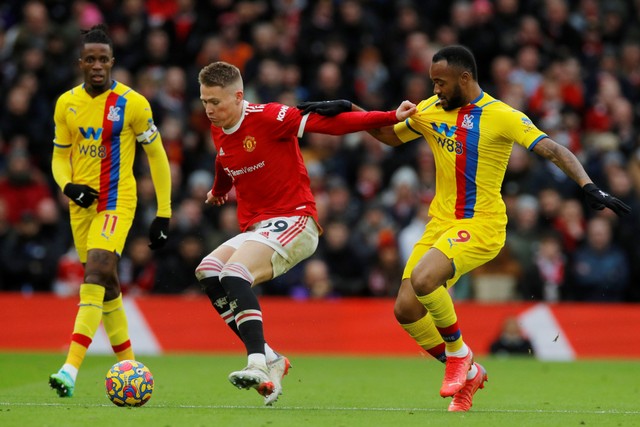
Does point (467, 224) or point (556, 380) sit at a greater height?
point (467, 224)

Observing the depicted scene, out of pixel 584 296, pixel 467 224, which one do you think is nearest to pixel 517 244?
pixel 584 296

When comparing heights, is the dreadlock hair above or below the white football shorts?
above

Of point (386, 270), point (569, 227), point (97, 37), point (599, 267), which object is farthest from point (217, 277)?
point (569, 227)

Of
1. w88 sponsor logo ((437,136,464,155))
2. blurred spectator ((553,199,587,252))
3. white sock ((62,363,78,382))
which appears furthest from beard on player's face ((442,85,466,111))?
blurred spectator ((553,199,587,252))

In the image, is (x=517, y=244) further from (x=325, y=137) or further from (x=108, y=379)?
(x=108, y=379)

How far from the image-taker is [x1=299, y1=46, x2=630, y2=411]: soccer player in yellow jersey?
9.48m

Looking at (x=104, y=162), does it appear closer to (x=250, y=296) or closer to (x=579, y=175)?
(x=250, y=296)

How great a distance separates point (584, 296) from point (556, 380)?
3.95 metres

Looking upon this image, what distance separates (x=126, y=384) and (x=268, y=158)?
6.78ft

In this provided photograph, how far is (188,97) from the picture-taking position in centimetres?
1914

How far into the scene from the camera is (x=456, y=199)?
982 centimetres

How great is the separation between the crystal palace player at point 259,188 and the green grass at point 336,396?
82 cm

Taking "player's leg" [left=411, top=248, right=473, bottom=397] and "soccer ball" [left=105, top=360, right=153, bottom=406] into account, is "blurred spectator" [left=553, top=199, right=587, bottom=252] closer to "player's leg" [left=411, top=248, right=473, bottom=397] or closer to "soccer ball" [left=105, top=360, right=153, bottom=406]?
"player's leg" [left=411, top=248, right=473, bottom=397]

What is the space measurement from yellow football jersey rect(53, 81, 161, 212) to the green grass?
182cm
